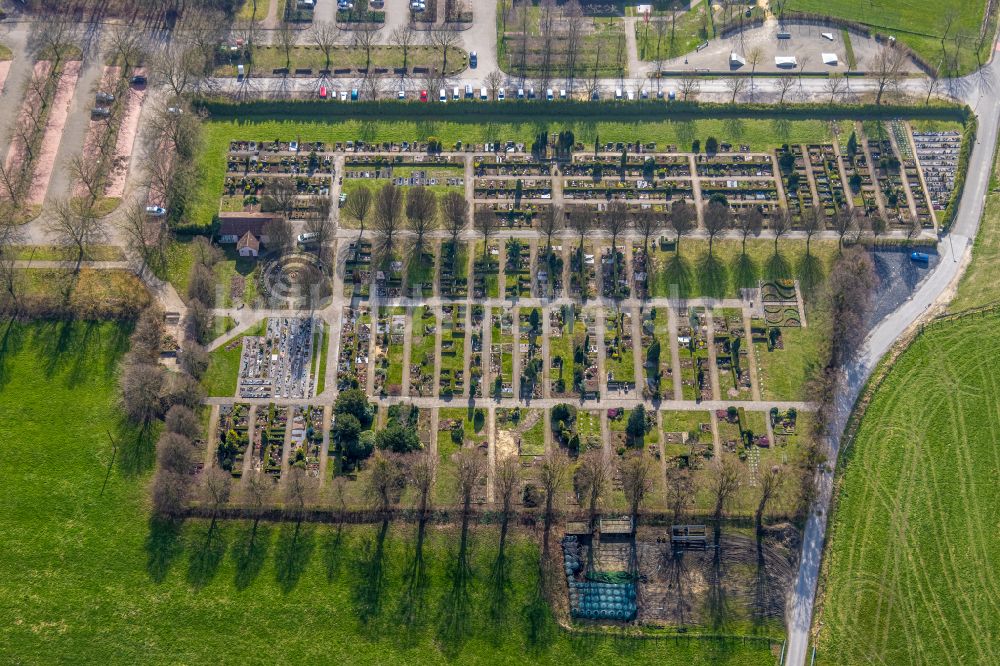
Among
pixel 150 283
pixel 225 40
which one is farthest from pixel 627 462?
pixel 225 40

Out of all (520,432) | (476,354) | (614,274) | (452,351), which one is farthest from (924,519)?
(452,351)

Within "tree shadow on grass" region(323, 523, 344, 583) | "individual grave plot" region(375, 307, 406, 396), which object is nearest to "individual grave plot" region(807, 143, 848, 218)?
"individual grave plot" region(375, 307, 406, 396)

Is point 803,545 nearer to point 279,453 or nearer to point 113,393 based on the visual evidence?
point 279,453

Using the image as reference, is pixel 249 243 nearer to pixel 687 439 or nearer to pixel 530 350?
pixel 530 350

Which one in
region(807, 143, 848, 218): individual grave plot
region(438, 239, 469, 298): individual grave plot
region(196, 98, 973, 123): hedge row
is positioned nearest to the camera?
region(438, 239, 469, 298): individual grave plot

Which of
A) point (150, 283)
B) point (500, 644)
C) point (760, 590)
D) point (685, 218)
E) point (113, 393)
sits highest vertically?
point (685, 218)

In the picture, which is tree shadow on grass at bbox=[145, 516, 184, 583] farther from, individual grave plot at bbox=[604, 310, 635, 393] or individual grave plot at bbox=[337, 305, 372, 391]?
individual grave plot at bbox=[604, 310, 635, 393]

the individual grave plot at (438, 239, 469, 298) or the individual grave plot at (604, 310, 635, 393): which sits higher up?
the individual grave plot at (438, 239, 469, 298)
